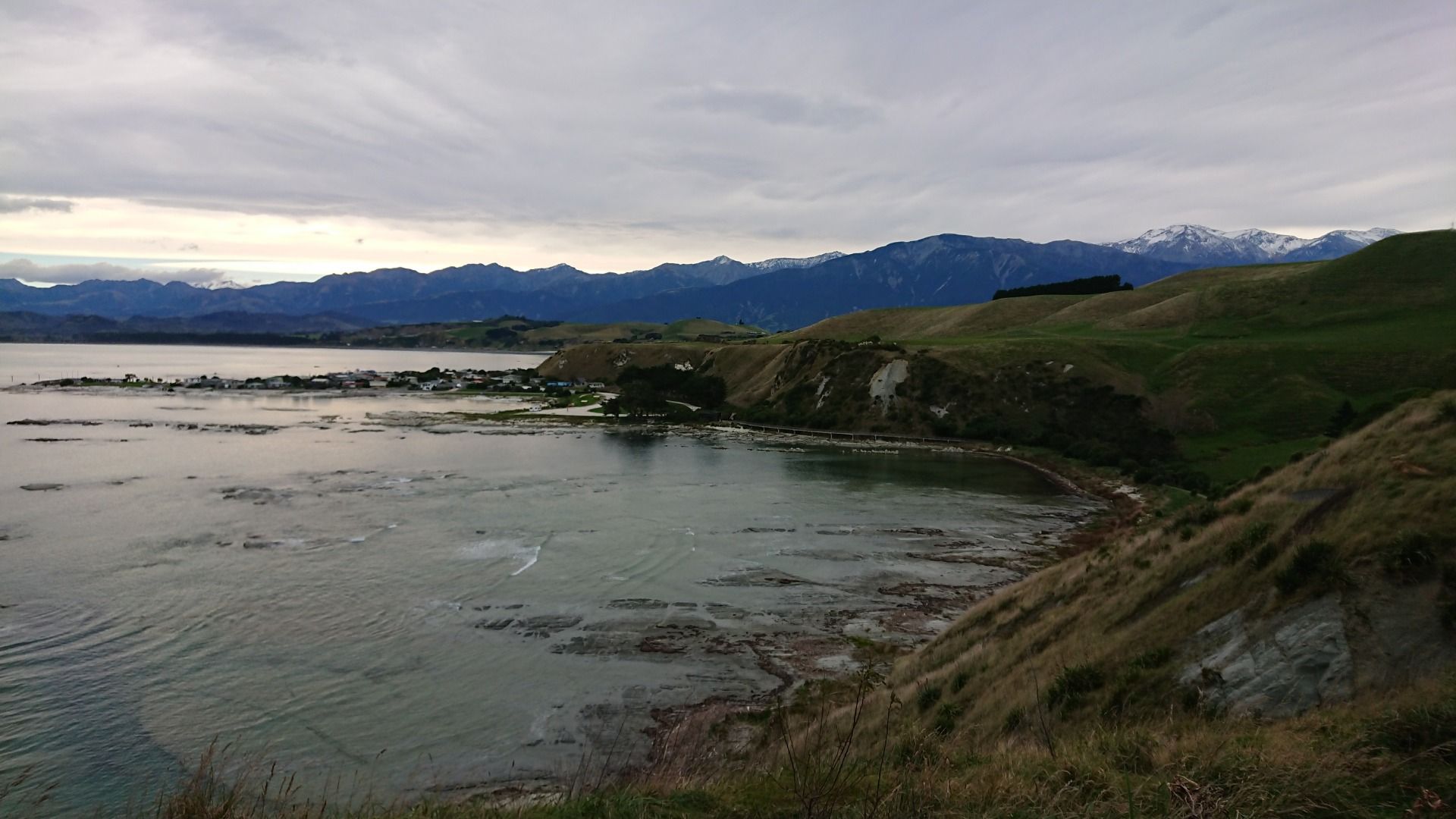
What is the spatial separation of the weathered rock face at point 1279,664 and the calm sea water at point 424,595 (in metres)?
13.1

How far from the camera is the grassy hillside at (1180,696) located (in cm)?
811

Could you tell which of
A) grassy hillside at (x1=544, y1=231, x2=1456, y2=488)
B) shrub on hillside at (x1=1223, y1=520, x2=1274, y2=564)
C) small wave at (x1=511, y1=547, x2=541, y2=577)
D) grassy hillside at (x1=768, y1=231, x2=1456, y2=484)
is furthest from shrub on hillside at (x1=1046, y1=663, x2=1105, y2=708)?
grassy hillside at (x1=544, y1=231, x2=1456, y2=488)

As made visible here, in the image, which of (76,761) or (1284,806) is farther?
(76,761)

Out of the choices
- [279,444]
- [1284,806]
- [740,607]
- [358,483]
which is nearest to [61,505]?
[358,483]

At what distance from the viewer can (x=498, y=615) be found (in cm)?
2916

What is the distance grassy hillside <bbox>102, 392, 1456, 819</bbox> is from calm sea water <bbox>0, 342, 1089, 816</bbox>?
388cm

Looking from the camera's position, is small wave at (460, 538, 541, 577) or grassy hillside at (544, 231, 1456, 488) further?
grassy hillside at (544, 231, 1456, 488)

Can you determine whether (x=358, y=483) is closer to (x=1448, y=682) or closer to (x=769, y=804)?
(x=769, y=804)

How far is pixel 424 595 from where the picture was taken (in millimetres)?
31000

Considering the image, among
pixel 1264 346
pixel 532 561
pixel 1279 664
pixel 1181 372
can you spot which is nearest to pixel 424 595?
pixel 532 561

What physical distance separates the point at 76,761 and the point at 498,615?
13.1 meters

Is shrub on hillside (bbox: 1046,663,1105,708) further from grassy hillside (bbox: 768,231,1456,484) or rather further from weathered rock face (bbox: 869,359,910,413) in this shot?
weathered rock face (bbox: 869,359,910,413)

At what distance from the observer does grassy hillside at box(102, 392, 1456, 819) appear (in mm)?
8109

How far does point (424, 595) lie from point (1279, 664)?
2918cm
